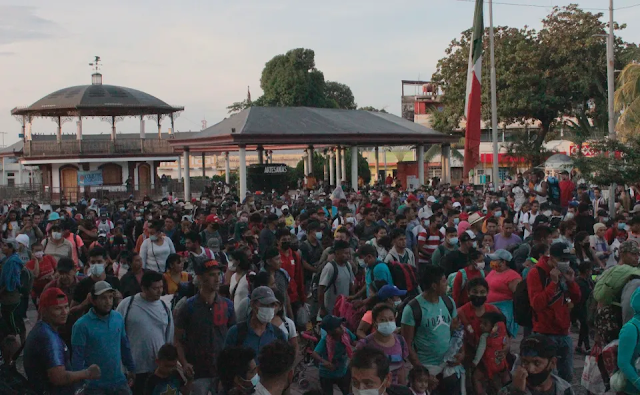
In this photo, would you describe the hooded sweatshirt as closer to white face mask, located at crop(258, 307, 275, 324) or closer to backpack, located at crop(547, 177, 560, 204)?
white face mask, located at crop(258, 307, 275, 324)

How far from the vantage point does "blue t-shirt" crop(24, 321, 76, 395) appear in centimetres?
540

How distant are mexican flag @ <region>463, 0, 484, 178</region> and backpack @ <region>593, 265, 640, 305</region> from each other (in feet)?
59.6

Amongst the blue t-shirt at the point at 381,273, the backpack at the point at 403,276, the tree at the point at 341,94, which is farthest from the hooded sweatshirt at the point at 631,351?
the tree at the point at 341,94

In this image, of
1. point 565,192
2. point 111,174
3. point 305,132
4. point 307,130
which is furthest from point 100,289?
point 111,174

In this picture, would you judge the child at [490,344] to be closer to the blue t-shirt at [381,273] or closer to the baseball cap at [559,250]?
the baseball cap at [559,250]

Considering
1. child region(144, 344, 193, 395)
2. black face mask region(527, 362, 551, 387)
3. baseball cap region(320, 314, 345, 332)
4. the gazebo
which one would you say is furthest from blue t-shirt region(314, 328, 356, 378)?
the gazebo

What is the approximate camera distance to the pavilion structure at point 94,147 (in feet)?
138

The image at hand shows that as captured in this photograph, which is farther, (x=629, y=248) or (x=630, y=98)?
(x=630, y=98)

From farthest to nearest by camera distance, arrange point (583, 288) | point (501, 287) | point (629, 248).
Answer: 1. point (583, 288)
2. point (501, 287)
3. point (629, 248)

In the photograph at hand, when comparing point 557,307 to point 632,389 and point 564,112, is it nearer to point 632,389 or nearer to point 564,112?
point 632,389

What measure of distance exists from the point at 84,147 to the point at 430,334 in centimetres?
3939

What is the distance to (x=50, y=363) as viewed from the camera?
17.7ft

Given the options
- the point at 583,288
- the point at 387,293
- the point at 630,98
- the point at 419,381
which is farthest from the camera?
the point at 630,98

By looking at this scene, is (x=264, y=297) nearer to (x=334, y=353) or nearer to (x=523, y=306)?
(x=334, y=353)
